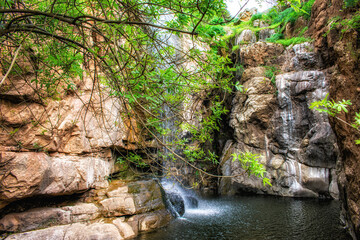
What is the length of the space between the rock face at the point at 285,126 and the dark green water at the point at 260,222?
1.48 m

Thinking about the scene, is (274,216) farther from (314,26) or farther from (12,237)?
(314,26)

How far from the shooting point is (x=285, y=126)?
1062 cm

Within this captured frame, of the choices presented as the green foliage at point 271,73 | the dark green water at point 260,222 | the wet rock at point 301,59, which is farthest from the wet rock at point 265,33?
the dark green water at point 260,222

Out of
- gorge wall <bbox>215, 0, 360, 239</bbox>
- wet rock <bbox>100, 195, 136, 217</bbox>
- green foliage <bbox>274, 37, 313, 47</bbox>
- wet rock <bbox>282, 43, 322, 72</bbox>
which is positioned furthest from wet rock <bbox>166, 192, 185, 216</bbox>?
green foliage <bbox>274, 37, 313, 47</bbox>

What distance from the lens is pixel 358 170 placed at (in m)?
3.96

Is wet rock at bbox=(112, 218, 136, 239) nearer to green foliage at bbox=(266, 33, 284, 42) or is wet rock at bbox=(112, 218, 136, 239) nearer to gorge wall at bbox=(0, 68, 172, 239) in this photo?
gorge wall at bbox=(0, 68, 172, 239)

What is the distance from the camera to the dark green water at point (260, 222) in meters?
5.42

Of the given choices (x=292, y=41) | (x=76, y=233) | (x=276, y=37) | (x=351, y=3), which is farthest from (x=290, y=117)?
(x=76, y=233)

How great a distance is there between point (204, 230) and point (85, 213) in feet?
12.0

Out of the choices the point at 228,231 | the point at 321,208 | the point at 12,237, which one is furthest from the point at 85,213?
the point at 321,208

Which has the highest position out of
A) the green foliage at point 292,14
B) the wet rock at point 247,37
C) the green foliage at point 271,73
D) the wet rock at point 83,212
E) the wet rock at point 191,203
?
the green foliage at point 292,14

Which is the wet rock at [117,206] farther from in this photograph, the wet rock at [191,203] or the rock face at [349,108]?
the rock face at [349,108]

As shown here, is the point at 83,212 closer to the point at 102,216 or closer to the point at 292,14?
the point at 102,216

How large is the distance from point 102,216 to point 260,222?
5.16 m
